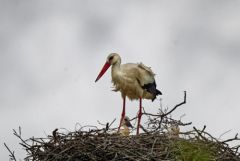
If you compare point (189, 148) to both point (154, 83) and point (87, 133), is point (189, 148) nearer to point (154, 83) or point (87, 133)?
point (87, 133)

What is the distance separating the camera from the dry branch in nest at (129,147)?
22.6 feet

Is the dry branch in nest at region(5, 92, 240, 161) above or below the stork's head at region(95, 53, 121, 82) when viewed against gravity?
below

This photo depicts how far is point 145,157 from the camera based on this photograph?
269 inches

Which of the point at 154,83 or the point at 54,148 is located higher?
the point at 154,83

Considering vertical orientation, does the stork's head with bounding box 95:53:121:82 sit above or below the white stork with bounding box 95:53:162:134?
above

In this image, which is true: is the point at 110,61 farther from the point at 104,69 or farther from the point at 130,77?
the point at 130,77

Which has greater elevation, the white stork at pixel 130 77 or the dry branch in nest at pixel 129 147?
the white stork at pixel 130 77

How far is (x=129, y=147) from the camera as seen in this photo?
6973 mm

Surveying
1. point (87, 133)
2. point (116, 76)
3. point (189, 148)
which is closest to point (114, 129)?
point (87, 133)

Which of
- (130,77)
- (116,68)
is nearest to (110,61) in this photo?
(116,68)

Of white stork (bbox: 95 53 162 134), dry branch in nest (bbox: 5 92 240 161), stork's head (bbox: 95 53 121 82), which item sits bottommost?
dry branch in nest (bbox: 5 92 240 161)

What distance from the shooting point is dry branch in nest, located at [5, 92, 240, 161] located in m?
6.89

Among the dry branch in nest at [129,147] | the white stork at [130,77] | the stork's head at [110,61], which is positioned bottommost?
the dry branch in nest at [129,147]

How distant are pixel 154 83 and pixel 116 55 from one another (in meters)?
0.55
